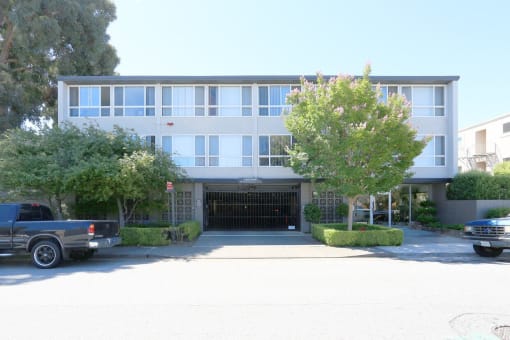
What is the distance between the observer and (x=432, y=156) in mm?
19531

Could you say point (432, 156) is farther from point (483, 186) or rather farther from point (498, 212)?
point (498, 212)

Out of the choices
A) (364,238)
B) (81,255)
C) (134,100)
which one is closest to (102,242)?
(81,255)

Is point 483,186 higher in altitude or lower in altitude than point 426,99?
lower

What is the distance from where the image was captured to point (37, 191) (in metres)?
14.8

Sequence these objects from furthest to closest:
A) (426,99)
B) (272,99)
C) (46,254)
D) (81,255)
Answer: (426,99) < (272,99) < (81,255) < (46,254)

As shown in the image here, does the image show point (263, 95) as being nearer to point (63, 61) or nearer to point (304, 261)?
point (304, 261)

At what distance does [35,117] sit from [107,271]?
25.6m

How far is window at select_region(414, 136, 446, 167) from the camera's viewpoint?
19484 mm

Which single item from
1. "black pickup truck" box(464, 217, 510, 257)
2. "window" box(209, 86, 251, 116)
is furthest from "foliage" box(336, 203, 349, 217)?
"black pickup truck" box(464, 217, 510, 257)

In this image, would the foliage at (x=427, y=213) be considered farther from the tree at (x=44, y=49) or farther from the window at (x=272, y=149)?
the tree at (x=44, y=49)

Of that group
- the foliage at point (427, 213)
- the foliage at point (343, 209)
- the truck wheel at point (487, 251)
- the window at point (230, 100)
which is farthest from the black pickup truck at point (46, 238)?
the foliage at point (427, 213)

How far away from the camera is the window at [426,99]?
19.6 metres

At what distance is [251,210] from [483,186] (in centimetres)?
1221

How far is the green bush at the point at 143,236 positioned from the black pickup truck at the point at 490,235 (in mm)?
10971
